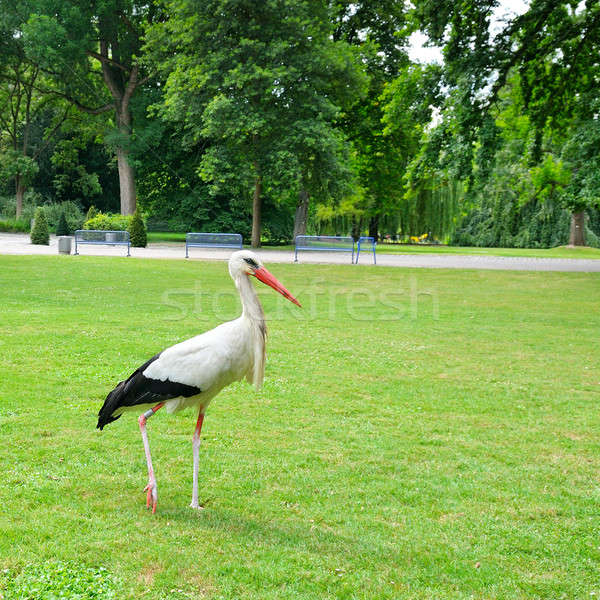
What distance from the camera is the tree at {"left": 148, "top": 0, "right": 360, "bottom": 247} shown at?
93.7 ft

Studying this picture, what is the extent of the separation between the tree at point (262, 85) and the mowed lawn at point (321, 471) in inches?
779

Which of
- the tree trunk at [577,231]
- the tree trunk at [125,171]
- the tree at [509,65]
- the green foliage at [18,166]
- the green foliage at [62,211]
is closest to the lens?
the tree at [509,65]

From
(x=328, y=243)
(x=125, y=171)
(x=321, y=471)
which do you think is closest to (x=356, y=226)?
(x=125, y=171)

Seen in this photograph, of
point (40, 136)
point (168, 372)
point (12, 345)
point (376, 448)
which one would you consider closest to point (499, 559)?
point (376, 448)

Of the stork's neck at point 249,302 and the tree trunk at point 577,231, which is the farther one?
the tree trunk at point 577,231

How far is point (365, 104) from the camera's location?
3759 cm

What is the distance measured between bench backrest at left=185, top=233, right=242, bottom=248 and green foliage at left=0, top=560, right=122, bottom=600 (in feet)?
86.7

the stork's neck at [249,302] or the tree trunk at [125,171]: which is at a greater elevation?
the tree trunk at [125,171]

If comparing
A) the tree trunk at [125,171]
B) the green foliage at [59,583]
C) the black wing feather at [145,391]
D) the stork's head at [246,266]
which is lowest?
the green foliage at [59,583]

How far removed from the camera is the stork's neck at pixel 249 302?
421 centimetres

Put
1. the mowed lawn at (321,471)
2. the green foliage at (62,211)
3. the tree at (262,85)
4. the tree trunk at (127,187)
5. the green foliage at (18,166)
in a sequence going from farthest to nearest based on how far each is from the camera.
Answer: the green foliage at (62,211)
the green foliage at (18,166)
the tree trunk at (127,187)
the tree at (262,85)
the mowed lawn at (321,471)

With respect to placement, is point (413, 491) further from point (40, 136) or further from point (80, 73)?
point (40, 136)

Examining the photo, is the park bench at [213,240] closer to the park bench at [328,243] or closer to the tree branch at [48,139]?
the park bench at [328,243]

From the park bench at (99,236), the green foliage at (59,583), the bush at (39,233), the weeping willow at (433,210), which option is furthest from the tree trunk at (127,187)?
the green foliage at (59,583)
